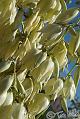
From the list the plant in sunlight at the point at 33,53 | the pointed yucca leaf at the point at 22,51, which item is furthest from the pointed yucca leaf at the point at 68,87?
the pointed yucca leaf at the point at 22,51

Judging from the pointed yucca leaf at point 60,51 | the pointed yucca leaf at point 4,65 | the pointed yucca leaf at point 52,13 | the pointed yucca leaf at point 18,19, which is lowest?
the pointed yucca leaf at point 60,51

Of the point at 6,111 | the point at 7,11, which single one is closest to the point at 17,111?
the point at 6,111

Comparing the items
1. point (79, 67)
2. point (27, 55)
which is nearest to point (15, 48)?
point (27, 55)

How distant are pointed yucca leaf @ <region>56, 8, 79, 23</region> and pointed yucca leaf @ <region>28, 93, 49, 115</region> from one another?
0.34 ft

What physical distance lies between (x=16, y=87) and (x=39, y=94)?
5 cm

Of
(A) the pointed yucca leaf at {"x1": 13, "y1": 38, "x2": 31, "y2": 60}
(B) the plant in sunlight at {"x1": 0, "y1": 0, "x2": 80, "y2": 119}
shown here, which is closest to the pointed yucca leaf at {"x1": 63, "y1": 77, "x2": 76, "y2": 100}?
(B) the plant in sunlight at {"x1": 0, "y1": 0, "x2": 80, "y2": 119}

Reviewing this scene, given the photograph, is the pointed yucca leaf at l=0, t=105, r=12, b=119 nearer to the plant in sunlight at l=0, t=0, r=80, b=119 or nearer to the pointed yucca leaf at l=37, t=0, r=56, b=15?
the plant in sunlight at l=0, t=0, r=80, b=119

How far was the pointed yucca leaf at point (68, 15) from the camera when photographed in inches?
19.0

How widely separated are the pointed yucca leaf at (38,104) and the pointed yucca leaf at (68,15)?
10 cm

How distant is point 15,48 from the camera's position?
43 cm

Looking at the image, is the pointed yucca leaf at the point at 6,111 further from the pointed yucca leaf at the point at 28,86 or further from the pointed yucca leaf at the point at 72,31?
the pointed yucca leaf at the point at 72,31

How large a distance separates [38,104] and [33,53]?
70 mm

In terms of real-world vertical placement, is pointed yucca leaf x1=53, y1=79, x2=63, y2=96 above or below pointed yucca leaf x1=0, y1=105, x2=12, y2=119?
below

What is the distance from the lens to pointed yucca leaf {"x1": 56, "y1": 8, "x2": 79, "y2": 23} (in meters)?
0.48
